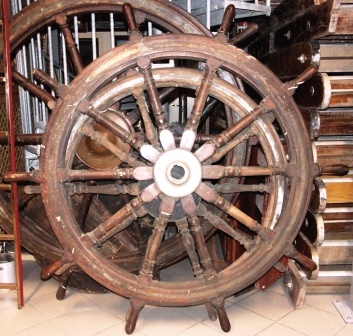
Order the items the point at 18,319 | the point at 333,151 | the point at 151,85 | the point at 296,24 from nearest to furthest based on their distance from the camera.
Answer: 1. the point at 151,85
2. the point at 18,319
3. the point at 333,151
4. the point at 296,24

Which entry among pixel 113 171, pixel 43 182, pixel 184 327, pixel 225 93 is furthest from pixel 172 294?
pixel 225 93

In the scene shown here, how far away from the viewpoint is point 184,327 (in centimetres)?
209

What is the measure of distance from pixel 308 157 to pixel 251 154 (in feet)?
1.70

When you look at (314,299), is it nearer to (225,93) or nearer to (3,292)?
(225,93)

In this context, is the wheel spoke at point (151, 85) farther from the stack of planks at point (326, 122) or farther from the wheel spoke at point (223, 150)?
the stack of planks at point (326, 122)

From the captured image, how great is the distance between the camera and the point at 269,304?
230 cm

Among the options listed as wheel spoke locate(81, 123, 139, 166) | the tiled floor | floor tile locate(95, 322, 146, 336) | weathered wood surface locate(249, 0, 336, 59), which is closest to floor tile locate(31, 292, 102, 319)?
the tiled floor

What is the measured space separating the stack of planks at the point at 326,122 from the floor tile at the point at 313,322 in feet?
0.25

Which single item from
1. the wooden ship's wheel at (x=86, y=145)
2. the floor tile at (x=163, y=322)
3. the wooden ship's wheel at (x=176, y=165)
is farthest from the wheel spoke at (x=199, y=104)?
the floor tile at (x=163, y=322)

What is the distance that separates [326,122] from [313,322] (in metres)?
0.98

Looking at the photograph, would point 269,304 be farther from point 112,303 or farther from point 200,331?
point 112,303

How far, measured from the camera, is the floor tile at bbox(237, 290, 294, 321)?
2.21 meters

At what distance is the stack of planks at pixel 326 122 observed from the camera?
2.08 meters

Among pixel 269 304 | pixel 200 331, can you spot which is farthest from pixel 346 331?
pixel 200 331
